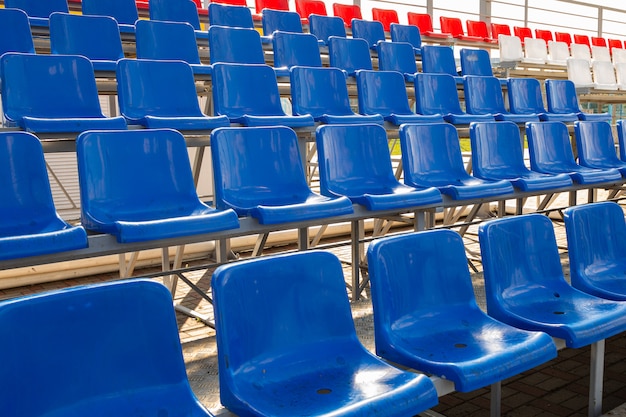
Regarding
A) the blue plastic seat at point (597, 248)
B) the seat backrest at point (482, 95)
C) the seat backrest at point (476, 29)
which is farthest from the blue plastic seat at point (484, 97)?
the seat backrest at point (476, 29)

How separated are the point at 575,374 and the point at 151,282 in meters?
1.89

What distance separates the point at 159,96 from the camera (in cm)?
329

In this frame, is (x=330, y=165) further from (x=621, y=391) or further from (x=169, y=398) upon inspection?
(x=169, y=398)

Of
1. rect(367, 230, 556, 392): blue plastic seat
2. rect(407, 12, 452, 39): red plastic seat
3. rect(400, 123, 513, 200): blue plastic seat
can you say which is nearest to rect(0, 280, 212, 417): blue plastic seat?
rect(367, 230, 556, 392): blue plastic seat

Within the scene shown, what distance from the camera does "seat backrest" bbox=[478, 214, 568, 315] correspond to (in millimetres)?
2080

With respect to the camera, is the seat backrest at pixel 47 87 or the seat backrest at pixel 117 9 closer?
the seat backrest at pixel 47 87

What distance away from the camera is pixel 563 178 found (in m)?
3.42

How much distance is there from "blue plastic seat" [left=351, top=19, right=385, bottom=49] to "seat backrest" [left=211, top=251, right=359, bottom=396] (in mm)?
4715

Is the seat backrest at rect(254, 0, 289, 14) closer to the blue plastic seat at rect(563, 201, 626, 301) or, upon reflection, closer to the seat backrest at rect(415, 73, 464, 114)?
the seat backrest at rect(415, 73, 464, 114)

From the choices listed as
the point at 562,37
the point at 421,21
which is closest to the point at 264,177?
the point at 421,21

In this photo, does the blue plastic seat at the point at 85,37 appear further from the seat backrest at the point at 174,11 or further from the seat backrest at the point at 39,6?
the seat backrest at the point at 174,11

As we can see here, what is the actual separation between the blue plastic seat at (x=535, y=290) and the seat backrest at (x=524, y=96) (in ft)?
8.87

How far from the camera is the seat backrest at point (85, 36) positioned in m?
3.83

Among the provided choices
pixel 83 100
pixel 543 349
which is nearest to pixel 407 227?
pixel 83 100
